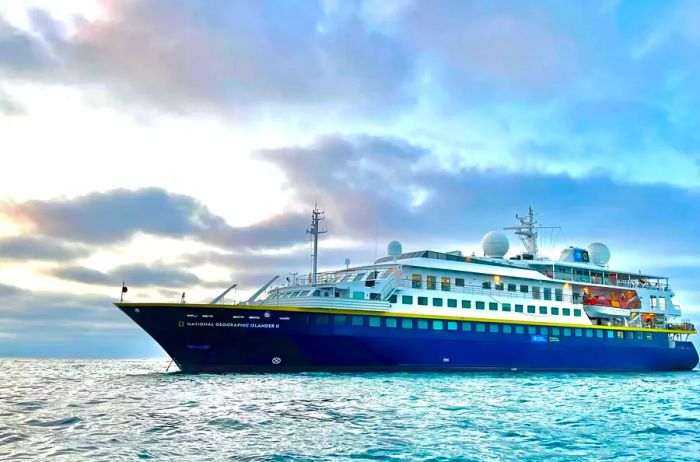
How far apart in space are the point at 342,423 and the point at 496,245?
3479 centimetres

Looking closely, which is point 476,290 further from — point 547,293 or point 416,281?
point 547,293

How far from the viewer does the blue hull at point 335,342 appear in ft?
112

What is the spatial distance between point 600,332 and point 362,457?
129 ft

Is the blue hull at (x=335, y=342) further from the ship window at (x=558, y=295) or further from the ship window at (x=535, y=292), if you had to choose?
the ship window at (x=558, y=295)

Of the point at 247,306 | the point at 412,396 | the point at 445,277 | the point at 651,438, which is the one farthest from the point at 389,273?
the point at 651,438

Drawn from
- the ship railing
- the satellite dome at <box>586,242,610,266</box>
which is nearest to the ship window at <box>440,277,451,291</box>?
the ship railing

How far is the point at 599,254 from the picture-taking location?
55438 mm

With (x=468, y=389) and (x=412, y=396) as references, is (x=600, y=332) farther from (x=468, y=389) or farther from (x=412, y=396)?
(x=412, y=396)

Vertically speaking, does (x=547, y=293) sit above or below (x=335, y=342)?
above

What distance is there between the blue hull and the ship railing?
2541 millimetres

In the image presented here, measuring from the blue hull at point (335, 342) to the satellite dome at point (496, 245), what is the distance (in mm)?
7871

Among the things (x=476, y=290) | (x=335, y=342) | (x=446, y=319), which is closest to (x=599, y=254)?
(x=476, y=290)

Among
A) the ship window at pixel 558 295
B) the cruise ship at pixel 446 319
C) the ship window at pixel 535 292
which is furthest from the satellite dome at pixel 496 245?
the ship window at pixel 558 295

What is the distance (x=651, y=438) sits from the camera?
53.4ft
